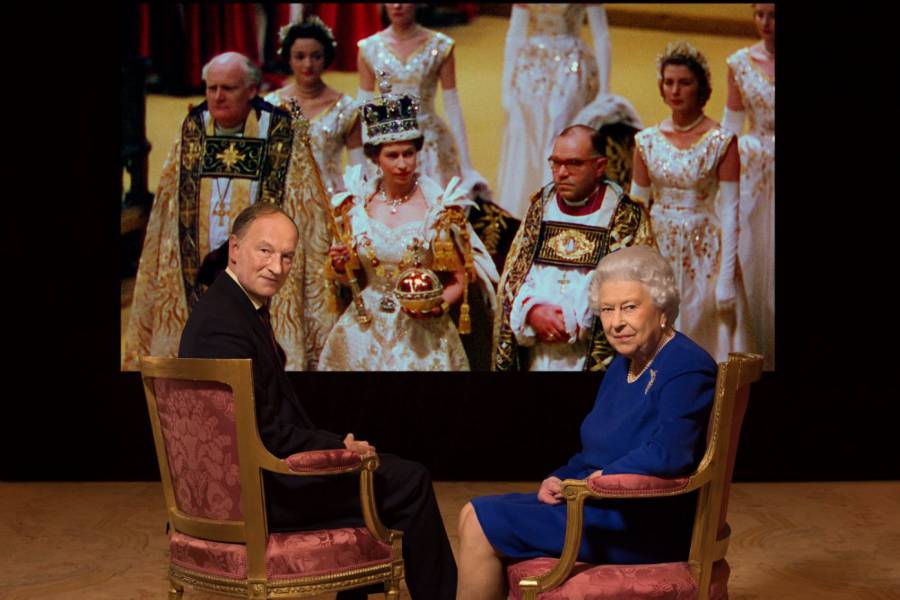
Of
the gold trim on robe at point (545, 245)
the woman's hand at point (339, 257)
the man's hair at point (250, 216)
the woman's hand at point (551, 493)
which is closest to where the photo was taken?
the woman's hand at point (551, 493)

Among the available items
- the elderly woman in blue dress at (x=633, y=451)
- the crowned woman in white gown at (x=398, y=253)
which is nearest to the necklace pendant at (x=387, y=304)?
the crowned woman in white gown at (x=398, y=253)

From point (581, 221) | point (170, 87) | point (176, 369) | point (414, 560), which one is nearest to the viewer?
point (176, 369)

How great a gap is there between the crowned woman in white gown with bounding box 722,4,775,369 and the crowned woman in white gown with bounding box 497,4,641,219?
51 cm

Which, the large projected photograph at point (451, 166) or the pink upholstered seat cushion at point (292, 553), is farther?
the large projected photograph at point (451, 166)

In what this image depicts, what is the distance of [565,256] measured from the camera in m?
5.88

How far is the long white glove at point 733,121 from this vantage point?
20.1ft

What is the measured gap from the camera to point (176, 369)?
3.17 meters

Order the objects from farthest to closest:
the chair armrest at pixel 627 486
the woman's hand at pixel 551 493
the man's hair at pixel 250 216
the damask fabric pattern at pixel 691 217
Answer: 1. the damask fabric pattern at pixel 691 217
2. the man's hair at pixel 250 216
3. the woman's hand at pixel 551 493
4. the chair armrest at pixel 627 486

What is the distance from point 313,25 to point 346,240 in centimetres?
109

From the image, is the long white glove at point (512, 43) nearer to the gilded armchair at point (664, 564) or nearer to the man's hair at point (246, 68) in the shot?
the man's hair at point (246, 68)

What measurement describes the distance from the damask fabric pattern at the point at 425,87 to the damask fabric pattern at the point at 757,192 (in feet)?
4.50
